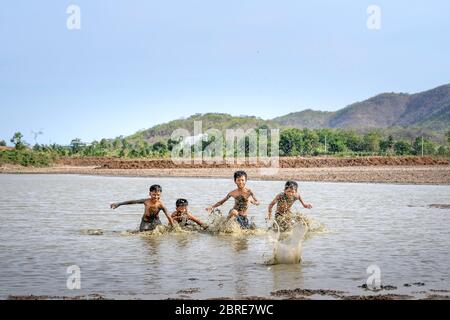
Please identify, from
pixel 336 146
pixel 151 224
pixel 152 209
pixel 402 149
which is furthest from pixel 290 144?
pixel 152 209

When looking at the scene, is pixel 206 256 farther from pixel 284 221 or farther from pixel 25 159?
pixel 25 159

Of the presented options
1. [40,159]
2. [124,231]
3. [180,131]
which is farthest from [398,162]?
[180,131]

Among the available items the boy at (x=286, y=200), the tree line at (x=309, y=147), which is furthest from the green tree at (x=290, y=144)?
the boy at (x=286, y=200)

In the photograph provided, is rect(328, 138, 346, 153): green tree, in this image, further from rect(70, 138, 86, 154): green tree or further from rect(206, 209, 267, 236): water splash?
rect(206, 209, 267, 236): water splash

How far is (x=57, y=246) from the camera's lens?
47.3 feet

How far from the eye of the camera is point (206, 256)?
13.0 metres

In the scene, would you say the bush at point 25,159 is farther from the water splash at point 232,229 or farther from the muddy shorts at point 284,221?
the muddy shorts at point 284,221

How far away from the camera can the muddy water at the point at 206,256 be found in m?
10.0

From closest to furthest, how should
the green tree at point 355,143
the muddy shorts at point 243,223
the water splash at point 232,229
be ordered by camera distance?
1. the water splash at point 232,229
2. the muddy shorts at point 243,223
3. the green tree at point 355,143

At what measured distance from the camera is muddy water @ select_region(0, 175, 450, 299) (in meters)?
10.0

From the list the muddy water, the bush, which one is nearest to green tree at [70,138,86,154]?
the bush

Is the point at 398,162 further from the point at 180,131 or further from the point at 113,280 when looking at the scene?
the point at 180,131

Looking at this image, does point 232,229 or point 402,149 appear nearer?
point 232,229

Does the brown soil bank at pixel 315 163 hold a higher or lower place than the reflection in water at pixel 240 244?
higher
